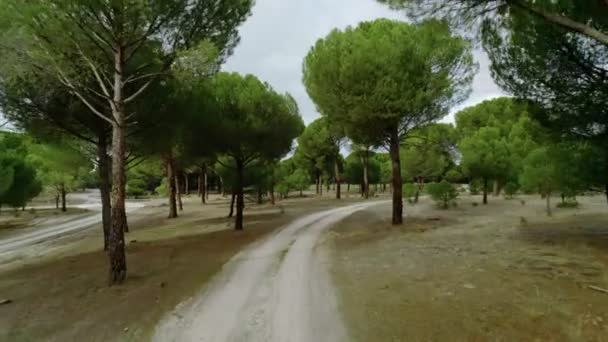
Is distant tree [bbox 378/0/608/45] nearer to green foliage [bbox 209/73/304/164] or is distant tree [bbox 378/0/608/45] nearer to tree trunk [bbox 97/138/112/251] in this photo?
green foliage [bbox 209/73/304/164]

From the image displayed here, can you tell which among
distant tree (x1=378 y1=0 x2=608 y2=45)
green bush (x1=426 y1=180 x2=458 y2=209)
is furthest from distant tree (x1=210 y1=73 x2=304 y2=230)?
green bush (x1=426 y1=180 x2=458 y2=209)

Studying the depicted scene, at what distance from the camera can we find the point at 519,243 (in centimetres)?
1136

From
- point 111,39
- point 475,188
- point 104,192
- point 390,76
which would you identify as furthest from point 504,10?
point 475,188

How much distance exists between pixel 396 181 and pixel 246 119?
7.63 metres

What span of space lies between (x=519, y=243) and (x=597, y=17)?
6582mm

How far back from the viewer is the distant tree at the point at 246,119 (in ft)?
55.9

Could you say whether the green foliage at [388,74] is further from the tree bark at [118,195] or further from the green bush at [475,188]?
the green bush at [475,188]

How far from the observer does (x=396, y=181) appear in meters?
16.9

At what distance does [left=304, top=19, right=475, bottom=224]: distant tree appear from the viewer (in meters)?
15.5

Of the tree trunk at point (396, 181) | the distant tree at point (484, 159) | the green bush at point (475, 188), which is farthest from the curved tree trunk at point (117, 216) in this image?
the green bush at point (475, 188)

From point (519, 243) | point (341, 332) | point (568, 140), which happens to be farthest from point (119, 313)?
point (568, 140)

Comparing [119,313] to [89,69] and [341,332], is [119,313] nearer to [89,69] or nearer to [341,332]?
[341,332]

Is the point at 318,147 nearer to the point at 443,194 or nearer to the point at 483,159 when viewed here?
the point at 483,159

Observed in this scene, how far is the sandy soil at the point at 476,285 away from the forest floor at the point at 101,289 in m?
3.50
